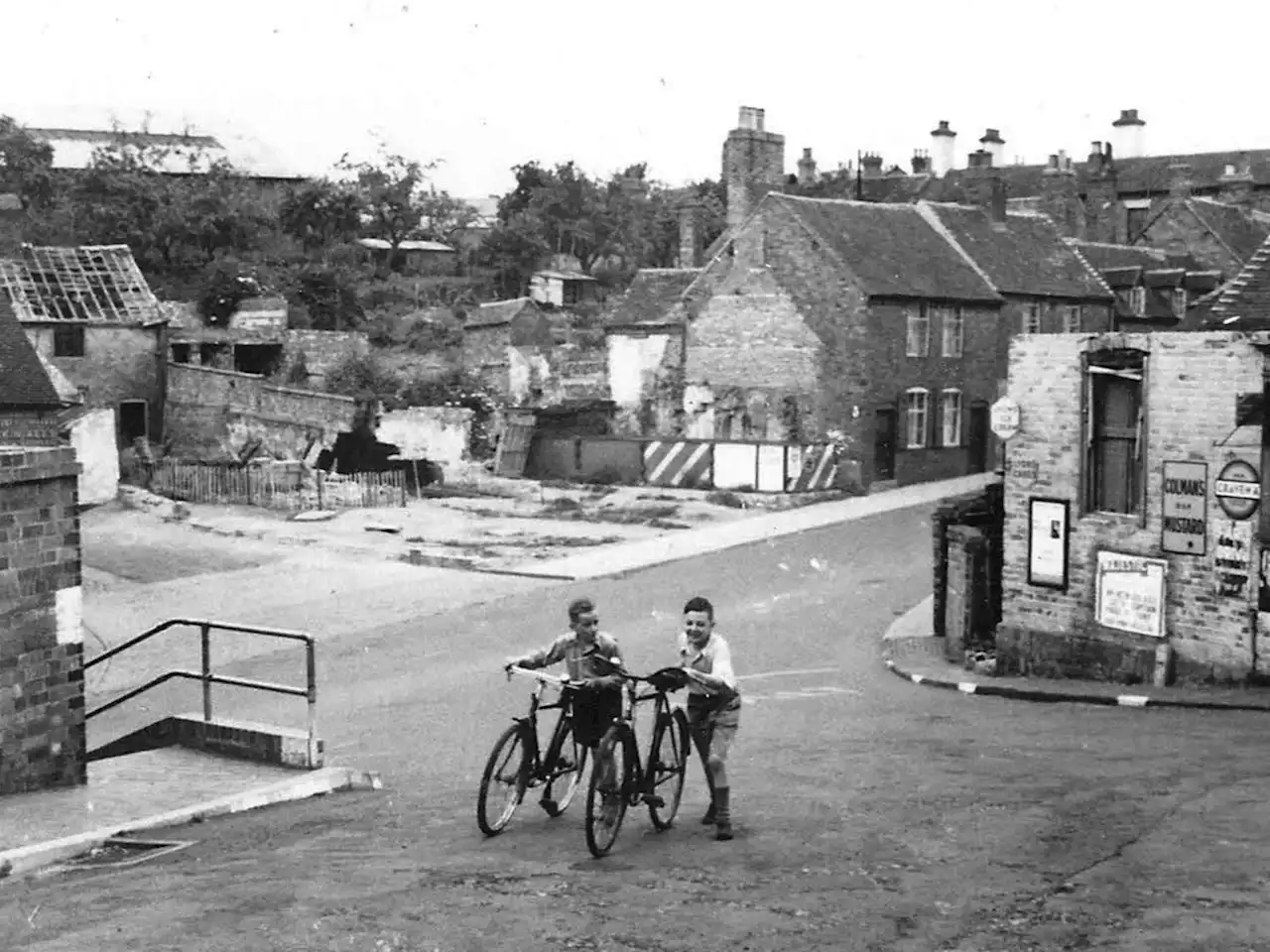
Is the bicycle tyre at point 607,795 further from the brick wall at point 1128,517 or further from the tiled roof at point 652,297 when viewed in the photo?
the tiled roof at point 652,297

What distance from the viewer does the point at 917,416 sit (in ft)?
141

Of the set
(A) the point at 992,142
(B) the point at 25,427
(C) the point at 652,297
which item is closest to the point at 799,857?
(B) the point at 25,427

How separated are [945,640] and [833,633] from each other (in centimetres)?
264

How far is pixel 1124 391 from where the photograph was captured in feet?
59.7

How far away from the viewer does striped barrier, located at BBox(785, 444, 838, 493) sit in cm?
3938

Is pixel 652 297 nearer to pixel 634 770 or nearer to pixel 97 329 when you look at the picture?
pixel 97 329

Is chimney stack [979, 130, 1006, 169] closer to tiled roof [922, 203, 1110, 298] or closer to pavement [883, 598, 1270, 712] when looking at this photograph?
tiled roof [922, 203, 1110, 298]

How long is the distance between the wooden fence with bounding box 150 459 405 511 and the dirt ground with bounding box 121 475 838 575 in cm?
50

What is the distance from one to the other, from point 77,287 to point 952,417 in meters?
26.7

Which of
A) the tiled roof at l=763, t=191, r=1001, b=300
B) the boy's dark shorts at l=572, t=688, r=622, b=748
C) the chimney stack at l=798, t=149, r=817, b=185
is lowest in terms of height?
the boy's dark shorts at l=572, t=688, r=622, b=748

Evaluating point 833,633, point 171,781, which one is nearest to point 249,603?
point 833,633

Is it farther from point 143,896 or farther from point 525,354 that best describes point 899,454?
point 143,896

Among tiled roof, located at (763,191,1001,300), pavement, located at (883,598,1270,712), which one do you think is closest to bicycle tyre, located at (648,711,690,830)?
pavement, located at (883,598,1270,712)

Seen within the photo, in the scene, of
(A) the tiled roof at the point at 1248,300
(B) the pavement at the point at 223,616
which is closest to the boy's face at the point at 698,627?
(B) the pavement at the point at 223,616
